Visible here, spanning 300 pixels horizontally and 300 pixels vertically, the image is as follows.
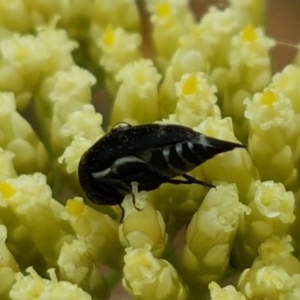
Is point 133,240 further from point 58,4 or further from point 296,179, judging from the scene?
point 58,4

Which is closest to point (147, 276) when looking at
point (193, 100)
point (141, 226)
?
point (141, 226)

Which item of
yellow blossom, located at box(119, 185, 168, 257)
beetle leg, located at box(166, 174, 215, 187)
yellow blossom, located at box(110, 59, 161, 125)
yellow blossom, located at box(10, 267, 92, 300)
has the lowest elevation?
yellow blossom, located at box(10, 267, 92, 300)

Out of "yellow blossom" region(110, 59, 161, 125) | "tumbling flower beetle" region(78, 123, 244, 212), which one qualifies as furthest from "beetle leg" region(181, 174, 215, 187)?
"yellow blossom" region(110, 59, 161, 125)

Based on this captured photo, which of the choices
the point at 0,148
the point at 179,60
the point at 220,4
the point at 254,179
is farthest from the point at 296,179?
the point at 220,4

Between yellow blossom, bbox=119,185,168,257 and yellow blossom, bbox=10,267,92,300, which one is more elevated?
yellow blossom, bbox=119,185,168,257

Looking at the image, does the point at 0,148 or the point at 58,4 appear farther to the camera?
the point at 58,4

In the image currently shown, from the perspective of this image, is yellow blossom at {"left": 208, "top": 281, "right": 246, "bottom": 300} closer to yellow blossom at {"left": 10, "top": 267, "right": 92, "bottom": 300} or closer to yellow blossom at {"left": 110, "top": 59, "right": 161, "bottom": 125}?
yellow blossom at {"left": 10, "top": 267, "right": 92, "bottom": 300}
